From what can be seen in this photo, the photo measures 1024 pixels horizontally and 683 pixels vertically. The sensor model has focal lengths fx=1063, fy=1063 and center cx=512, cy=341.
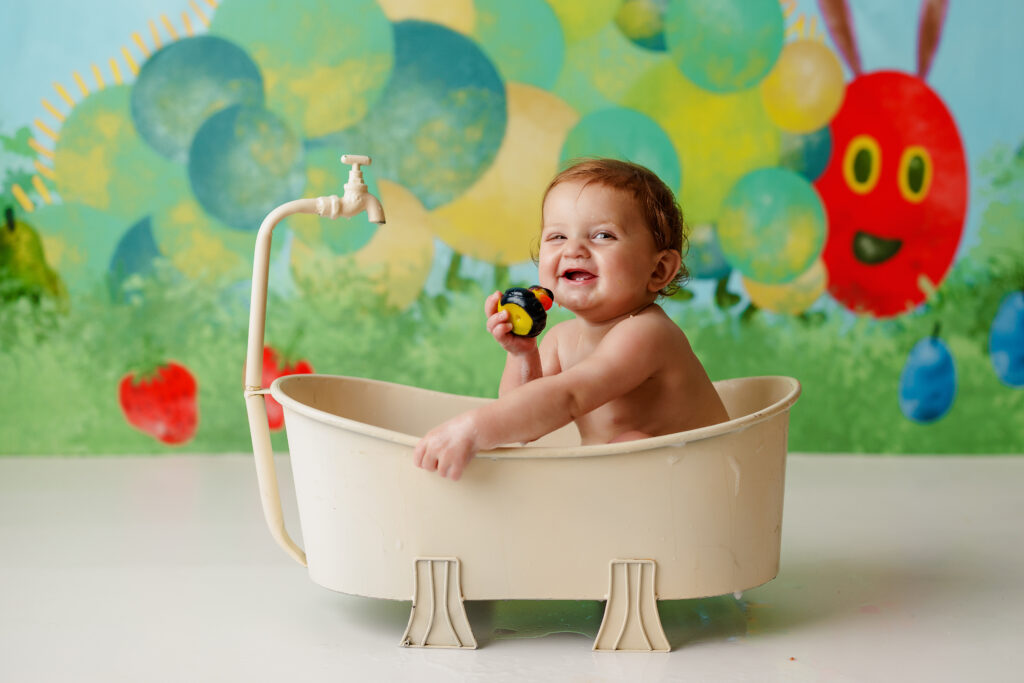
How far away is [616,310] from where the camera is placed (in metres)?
1.34

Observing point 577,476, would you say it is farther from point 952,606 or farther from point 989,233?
point 989,233

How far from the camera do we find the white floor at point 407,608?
3.81 ft

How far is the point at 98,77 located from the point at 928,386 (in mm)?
1982

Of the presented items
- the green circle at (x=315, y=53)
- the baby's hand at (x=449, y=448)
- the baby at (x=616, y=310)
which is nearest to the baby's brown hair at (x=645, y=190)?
the baby at (x=616, y=310)

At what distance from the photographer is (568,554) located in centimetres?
118

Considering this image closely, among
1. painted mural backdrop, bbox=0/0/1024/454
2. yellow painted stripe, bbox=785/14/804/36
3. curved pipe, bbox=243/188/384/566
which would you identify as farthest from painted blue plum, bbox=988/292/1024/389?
curved pipe, bbox=243/188/384/566

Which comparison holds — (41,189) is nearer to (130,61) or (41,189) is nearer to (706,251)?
(130,61)

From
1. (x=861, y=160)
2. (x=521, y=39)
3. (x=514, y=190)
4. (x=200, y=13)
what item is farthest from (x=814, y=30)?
(x=200, y=13)

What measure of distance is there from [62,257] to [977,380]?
208cm

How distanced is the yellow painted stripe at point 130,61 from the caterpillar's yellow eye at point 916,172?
5.60 feet

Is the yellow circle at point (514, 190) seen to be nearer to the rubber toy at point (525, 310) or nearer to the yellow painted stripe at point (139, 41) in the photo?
the yellow painted stripe at point (139, 41)

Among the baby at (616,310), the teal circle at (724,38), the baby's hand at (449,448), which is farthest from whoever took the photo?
the teal circle at (724,38)

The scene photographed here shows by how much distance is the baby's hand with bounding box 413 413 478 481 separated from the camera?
1131 mm

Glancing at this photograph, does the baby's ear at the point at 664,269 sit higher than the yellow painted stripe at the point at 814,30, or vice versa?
the yellow painted stripe at the point at 814,30
